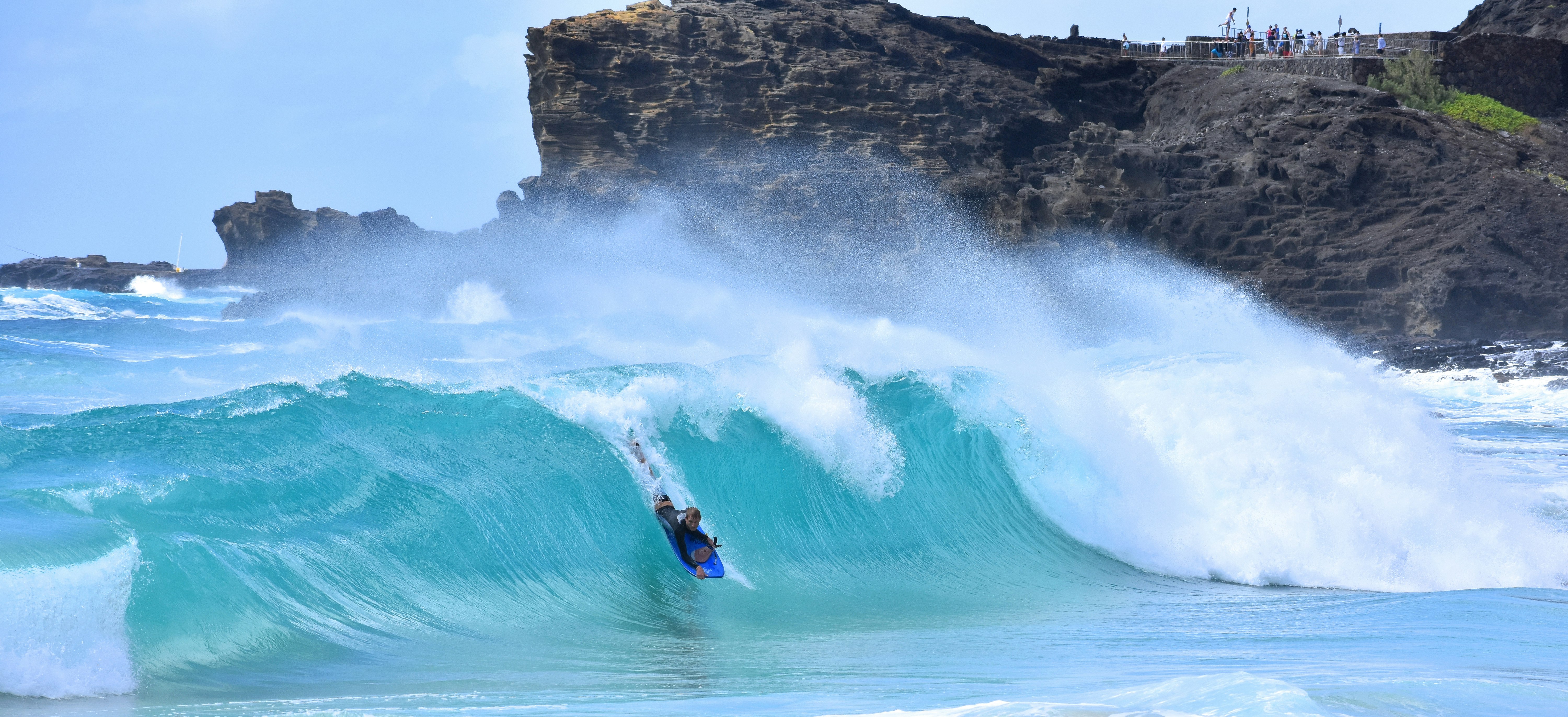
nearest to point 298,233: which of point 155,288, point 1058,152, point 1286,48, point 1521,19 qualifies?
point 155,288

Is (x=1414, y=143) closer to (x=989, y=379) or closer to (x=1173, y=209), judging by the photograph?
(x=1173, y=209)

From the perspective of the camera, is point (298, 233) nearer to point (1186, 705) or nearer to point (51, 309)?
point (51, 309)

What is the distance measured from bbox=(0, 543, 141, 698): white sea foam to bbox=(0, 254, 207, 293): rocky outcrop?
57802mm

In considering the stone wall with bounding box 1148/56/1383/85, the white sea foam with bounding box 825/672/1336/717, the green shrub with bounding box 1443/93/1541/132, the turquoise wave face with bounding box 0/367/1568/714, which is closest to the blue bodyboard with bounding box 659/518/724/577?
the turquoise wave face with bounding box 0/367/1568/714

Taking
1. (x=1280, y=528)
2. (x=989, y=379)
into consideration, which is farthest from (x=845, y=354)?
(x=1280, y=528)

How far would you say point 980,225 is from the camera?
32875 millimetres

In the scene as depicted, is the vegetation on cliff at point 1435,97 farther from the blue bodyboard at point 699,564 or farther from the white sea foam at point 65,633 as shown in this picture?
the white sea foam at point 65,633

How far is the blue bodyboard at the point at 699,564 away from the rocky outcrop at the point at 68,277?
57298 mm

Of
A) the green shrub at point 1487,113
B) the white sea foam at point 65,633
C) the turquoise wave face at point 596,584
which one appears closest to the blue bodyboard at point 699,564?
the turquoise wave face at point 596,584

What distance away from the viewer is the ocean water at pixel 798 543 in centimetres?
495

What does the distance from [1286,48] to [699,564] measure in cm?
3824

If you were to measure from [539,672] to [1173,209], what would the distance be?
1106 inches

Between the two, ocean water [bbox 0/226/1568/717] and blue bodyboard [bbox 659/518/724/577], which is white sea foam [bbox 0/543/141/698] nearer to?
ocean water [bbox 0/226/1568/717]

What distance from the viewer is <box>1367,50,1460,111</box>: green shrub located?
3375cm
